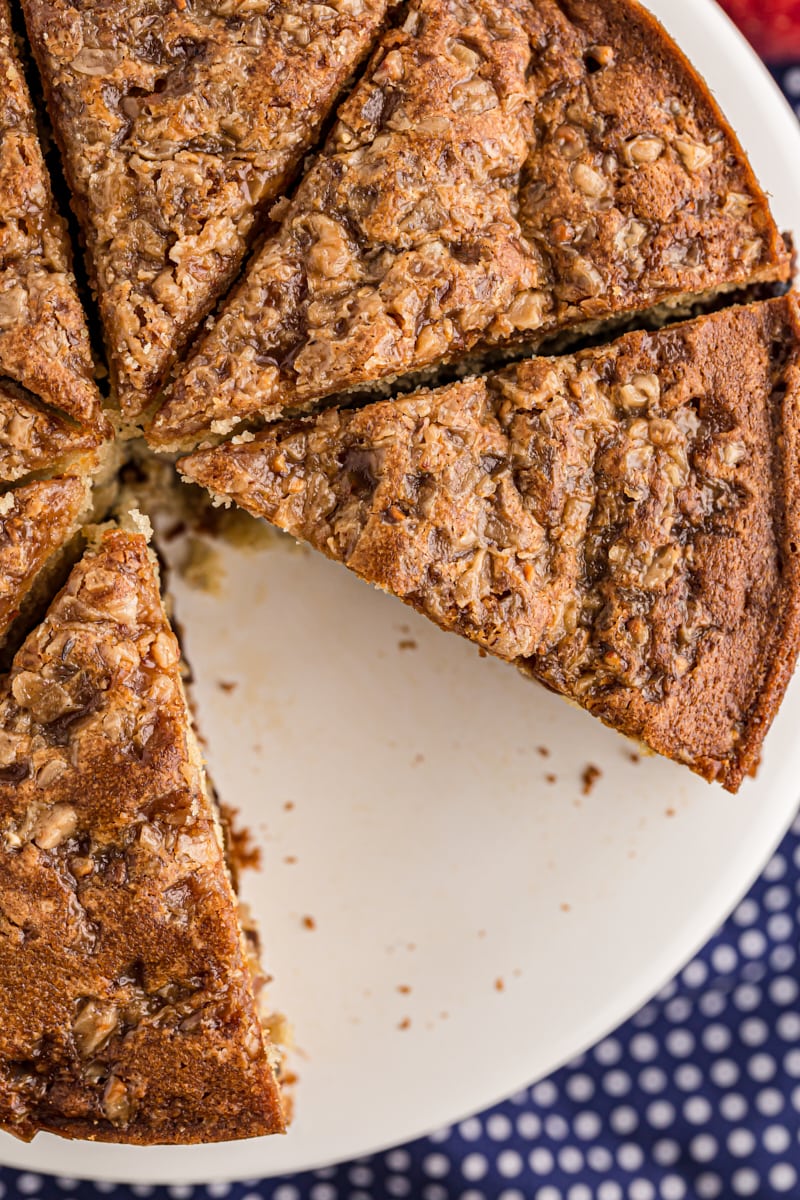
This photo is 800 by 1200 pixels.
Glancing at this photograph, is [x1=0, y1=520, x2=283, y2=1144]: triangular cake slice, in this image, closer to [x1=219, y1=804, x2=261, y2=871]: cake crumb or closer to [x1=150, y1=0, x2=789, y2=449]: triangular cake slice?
[x1=150, y1=0, x2=789, y2=449]: triangular cake slice

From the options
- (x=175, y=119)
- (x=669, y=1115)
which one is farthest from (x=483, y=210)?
(x=669, y=1115)

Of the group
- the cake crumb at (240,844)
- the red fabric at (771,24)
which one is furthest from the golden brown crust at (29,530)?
the red fabric at (771,24)

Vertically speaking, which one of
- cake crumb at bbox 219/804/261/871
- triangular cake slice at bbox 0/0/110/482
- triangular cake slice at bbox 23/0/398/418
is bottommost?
cake crumb at bbox 219/804/261/871

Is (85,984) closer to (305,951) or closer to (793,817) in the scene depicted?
(305,951)

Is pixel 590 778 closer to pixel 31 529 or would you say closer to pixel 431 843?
pixel 431 843

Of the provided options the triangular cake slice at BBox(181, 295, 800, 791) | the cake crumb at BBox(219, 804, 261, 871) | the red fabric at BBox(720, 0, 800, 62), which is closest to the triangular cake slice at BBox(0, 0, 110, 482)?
the triangular cake slice at BBox(181, 295, 800, 791)

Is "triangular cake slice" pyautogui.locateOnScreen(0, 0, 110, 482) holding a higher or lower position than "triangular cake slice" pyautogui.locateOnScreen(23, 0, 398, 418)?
lower
